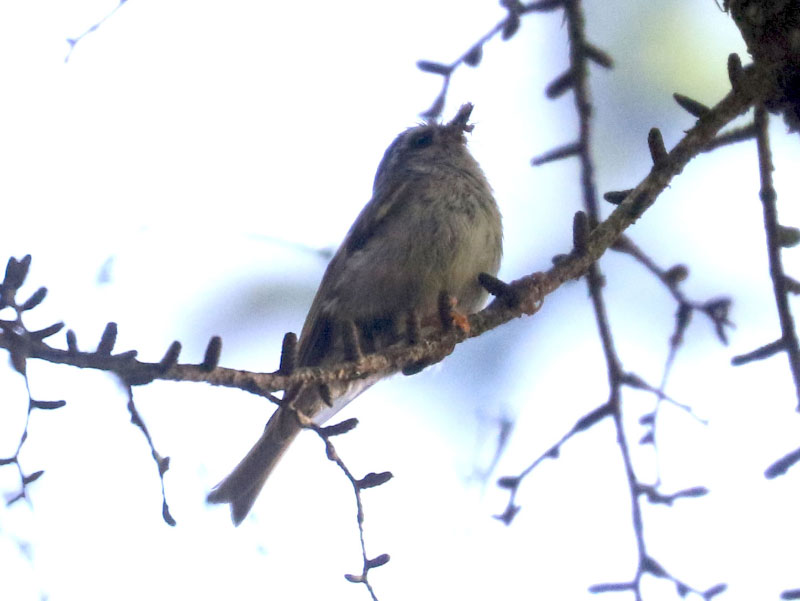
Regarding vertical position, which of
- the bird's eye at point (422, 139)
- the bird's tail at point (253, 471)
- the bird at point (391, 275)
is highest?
the bird's eye at point (422, 139)

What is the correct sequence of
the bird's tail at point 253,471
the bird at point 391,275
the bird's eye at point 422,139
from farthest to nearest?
the bird's eye at point 422,139, the bird at point 391,275, the bird's tail at point 253,471

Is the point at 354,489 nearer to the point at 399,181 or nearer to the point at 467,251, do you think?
the point at 467,251

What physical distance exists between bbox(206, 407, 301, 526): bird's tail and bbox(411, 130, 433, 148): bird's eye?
2.07 meters

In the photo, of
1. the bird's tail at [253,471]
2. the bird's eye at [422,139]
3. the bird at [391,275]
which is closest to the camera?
the bird's tail at [253,471]

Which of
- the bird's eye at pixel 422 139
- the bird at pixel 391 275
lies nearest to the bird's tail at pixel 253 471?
the bird at pixel 391 275

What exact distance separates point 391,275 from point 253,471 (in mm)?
1073

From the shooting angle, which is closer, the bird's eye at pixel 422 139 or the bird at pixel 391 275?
the bird at pixel 391 275

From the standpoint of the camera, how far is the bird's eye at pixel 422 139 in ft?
19.1

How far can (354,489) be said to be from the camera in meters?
2.68

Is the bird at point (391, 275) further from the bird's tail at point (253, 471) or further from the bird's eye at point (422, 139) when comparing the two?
the bird's eye at point (422, 139)

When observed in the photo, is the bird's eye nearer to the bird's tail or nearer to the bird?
the bird

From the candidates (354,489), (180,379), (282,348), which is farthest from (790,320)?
(180,379)

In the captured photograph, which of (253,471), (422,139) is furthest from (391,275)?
(422,139)

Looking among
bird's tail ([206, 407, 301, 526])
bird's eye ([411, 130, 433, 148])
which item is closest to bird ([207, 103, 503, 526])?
bird's tail ([206, 407, 301, 526])
